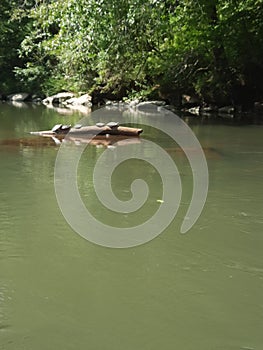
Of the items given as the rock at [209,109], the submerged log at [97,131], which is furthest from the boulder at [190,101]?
the submerged log at [97,131]

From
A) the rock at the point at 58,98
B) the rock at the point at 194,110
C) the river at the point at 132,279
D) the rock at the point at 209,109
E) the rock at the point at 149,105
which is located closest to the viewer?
the river at the point at 132,279

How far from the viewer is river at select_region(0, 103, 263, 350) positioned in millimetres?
3123

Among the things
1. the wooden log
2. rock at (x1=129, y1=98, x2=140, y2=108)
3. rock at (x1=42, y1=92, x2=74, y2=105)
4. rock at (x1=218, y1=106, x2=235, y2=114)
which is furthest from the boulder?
the wooden log

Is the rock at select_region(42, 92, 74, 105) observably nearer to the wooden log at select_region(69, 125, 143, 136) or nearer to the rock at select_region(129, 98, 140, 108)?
the rock at select_region(129, 98, 140, 108)

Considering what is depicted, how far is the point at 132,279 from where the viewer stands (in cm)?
394

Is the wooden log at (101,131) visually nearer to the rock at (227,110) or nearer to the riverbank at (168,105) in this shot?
the riverbank at (168,105)

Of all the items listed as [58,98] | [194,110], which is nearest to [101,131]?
[194,110]

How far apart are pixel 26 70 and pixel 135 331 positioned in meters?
27.1

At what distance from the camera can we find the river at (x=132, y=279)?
3.12 m

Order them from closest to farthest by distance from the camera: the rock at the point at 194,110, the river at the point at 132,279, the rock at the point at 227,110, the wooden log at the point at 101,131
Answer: the river at the point at 132,279 → the wooden log at the point at 101,131 → the rock at the point at 227,110 → the rock at the point at 194,110

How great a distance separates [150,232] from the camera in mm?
5070

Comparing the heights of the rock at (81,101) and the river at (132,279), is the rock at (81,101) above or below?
above

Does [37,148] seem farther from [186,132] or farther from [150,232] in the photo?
[150,232]

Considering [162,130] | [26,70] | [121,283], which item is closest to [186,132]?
[162,130]
